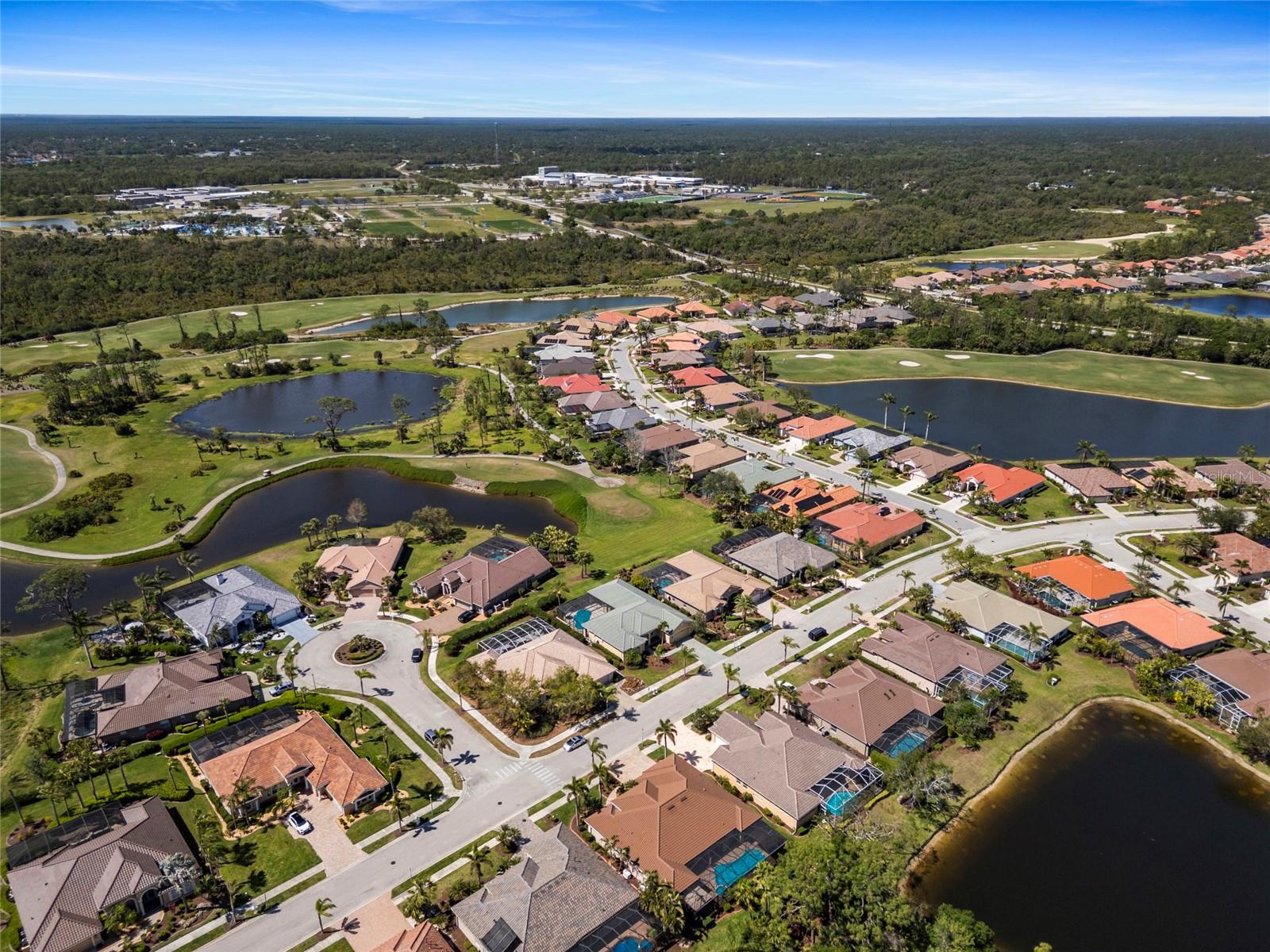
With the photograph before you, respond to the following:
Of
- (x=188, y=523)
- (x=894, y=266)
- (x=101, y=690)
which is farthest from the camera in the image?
(x=894, y=266)

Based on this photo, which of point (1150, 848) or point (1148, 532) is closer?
point (1150, 848)

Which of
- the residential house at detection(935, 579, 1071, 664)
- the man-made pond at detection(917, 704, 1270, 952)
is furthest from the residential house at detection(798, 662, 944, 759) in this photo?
the residential house at detection(935, 579, 1071, 664)

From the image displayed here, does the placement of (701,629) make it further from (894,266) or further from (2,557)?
(894,266)

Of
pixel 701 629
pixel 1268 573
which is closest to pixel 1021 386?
pixel 1268 573

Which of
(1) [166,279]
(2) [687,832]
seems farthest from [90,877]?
(1) [166,279]

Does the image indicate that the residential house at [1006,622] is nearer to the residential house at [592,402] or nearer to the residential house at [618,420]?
the residential house at [618,420]

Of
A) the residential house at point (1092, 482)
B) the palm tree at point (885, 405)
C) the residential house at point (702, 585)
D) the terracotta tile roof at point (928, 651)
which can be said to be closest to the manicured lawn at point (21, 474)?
the residential house at point (702, 585)

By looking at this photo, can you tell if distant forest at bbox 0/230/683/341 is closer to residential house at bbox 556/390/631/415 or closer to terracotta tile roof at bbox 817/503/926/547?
residential house at bbox 556/390/631/415

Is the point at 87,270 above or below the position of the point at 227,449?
above
